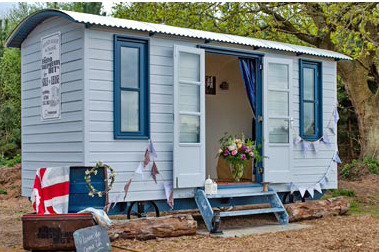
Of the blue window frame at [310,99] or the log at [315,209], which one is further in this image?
the blue window frame at [310,99]

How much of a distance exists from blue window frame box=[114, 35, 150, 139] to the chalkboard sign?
136cm

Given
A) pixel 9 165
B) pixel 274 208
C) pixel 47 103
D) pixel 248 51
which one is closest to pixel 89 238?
pixel 47 103

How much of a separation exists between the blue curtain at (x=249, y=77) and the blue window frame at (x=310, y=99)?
97 cm

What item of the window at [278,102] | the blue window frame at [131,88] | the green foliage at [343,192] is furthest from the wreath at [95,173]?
the green foliage at [343,192]

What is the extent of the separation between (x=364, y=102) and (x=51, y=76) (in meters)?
9.63

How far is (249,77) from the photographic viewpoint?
30.0ft

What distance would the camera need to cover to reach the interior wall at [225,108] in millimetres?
10969

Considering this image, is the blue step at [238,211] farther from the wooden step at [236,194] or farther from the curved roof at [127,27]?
the curved roof at [127,27]

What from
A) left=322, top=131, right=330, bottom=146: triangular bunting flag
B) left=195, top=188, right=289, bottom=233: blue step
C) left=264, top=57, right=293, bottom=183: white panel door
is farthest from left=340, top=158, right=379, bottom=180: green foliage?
left=195, top=188, right=289, bottom=233: blue step

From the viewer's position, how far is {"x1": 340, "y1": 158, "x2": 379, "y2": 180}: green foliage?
14289 mm

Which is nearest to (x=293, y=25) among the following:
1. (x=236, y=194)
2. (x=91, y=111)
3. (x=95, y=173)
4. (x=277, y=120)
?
(x=277, y=120)

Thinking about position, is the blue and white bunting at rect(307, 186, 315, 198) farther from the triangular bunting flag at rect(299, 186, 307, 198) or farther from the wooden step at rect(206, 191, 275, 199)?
the wooden step at rect(206, 191, 275, 199)

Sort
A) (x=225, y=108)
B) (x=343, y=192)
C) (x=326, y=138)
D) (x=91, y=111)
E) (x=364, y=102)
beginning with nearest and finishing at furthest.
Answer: (x=91, y=111)
(x=326, y=138)
(x=225, y=108)
(x=343, y=192)
(x=364, y=102)

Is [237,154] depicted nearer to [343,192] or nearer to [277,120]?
[277,120]
